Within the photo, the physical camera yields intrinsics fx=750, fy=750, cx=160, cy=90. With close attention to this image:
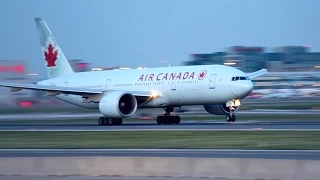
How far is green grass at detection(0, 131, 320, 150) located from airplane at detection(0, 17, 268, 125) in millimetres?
9801

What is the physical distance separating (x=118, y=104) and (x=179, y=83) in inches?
168

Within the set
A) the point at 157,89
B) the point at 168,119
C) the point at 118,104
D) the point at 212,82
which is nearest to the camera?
the point at 212,82

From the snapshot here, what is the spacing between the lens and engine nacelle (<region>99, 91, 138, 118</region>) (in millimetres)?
49250

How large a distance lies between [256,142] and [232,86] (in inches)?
659

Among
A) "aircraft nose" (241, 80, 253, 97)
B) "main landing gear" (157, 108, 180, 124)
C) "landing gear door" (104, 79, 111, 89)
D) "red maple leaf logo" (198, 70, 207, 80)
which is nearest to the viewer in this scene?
"aircraft nose" (241, 80, 253, 97)

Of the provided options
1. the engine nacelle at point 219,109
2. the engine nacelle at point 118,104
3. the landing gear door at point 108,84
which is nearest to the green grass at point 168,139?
the engine nacelle at point 118,104

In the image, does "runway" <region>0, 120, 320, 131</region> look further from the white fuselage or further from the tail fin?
the tail fin

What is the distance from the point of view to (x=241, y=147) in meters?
29.0

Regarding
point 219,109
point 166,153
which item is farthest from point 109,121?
point 166,153

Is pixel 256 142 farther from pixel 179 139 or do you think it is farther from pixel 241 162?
pixel 241 162

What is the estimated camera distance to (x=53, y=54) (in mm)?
60094

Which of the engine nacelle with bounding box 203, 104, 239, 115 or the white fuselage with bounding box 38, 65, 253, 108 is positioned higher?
the white fuselage with bounding box 38, 65, 253, 108

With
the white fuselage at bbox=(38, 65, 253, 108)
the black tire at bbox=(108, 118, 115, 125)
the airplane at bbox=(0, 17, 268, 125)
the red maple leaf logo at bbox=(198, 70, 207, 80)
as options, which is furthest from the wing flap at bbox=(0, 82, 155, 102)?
the red maple leaf logo at bbox=(198, 70, 207, 80)

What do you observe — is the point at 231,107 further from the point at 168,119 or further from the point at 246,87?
the point at 168,119
